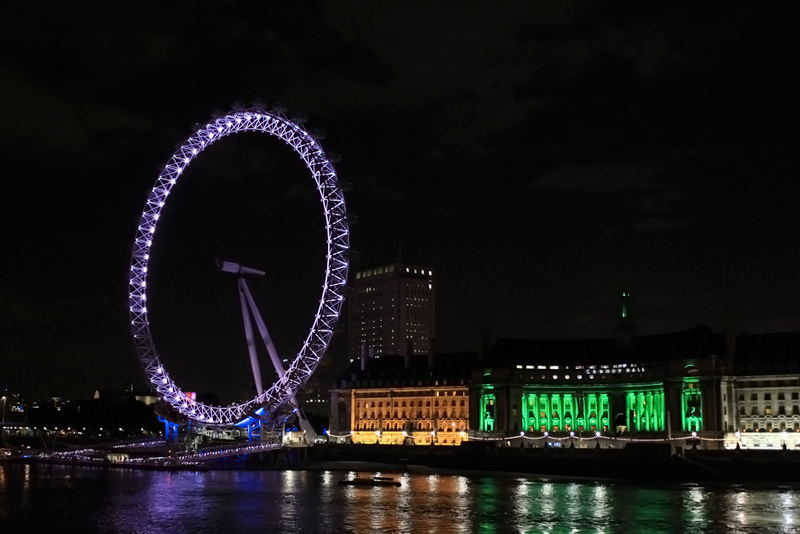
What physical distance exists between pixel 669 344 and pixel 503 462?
3727 cm

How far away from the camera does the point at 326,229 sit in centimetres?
8688

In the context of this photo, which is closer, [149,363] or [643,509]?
[643,509]

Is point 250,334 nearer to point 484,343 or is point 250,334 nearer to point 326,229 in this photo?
point 326,229

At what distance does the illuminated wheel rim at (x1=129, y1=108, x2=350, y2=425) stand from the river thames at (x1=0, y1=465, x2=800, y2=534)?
10202 millimetres

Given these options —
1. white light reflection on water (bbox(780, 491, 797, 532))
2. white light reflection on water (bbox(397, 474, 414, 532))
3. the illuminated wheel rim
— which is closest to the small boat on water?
white light reflection on water (bbox(397, 474, 414, 532))

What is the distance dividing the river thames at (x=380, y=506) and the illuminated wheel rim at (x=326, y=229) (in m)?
10.2

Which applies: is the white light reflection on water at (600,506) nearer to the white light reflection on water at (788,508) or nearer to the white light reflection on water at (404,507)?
the white light reflection on water at (788,508)

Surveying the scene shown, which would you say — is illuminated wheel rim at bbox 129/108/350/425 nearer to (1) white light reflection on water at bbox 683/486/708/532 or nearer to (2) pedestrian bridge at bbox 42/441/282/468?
(2) pedestrian bridge at bbox 42/441/282/468

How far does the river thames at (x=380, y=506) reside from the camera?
5262cm

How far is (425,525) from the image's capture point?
173ft

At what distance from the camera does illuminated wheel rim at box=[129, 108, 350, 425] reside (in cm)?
8406

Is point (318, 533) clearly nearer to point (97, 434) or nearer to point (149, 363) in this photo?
point (149, 363)

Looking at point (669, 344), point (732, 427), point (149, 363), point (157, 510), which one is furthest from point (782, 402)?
point (157, 510)

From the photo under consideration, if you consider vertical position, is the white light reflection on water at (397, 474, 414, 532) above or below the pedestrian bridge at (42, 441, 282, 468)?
below
